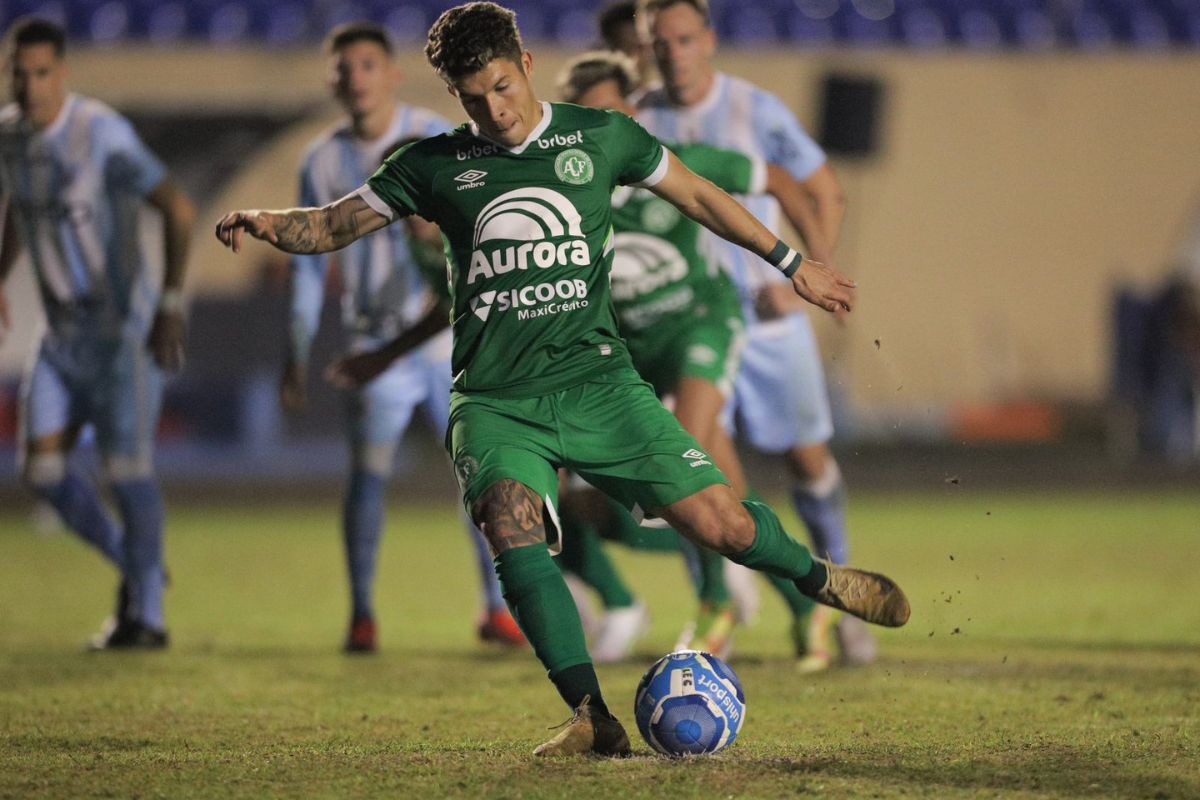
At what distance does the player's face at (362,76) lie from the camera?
7352 millimetres

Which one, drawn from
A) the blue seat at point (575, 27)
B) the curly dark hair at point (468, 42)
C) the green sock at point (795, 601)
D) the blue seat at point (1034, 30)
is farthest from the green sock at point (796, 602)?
the blue seat at point (1034, 30)

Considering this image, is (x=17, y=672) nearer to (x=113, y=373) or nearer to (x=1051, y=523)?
(x=113, y=373)

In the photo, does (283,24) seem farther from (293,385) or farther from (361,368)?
(361,368)

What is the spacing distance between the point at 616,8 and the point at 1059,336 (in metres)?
13.0

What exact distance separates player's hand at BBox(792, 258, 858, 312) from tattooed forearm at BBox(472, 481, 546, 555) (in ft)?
3.25

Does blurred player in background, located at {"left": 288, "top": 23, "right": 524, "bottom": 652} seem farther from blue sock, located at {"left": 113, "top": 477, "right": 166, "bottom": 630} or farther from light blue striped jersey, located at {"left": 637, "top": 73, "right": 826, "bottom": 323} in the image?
light blue striped jersey, located at {"left": 637, "top": 73, "right": 826, "bottom": 323}

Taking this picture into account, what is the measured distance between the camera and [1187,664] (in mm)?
6406

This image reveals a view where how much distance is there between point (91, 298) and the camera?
7387mm

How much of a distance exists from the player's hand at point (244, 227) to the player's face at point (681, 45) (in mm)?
2550

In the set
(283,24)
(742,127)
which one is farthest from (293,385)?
(283,24)

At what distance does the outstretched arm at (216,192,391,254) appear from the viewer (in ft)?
15.2

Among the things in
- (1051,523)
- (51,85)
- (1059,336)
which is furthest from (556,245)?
(1059,336)

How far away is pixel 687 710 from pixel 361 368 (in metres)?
2.31

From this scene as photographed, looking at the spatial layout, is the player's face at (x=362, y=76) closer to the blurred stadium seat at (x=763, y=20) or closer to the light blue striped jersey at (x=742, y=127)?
the light blue striped jersey at (x=742, y=127)
